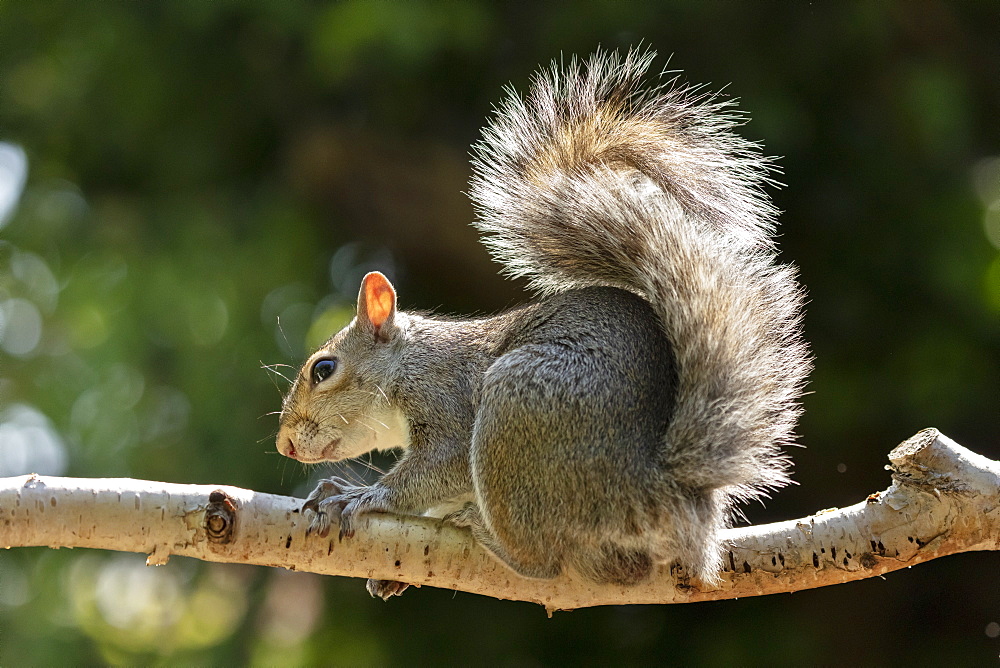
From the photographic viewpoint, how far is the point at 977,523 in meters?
1.74

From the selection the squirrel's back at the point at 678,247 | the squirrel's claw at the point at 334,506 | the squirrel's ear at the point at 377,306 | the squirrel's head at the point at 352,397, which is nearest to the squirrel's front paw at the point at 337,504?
the squirrel's claw at the point at 334,506

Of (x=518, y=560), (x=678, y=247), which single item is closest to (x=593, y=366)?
(x=678, y=247)

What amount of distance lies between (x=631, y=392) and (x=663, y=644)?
6.17 feet

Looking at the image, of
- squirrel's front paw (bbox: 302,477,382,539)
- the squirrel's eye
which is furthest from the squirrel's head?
squirrel's front paw (bbox: 302,477,382,539)

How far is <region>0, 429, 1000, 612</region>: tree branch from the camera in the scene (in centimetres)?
164

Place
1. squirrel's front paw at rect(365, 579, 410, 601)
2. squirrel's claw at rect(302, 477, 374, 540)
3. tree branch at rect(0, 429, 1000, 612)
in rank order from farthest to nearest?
squirrel's front paw at rect(365, 579, 410, 601) → squirrel's claw at rect(302, 477, 374, 540) → tree branch at rect(0, 429, 1000, 612)

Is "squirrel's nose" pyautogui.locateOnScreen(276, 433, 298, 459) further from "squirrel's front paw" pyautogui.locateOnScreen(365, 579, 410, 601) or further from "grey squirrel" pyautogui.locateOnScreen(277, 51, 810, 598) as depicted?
"squirrel's front paw" pyautogui.locateOnScreen(365, 579, 410, 601)

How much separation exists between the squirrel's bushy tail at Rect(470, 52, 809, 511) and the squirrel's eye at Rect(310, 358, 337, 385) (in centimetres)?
49

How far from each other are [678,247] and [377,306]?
0.76 metres

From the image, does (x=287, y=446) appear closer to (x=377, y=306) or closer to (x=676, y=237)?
(x=377, y=306)

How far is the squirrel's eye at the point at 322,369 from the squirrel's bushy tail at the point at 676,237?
49 cm

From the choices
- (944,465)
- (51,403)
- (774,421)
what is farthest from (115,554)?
(944,465)

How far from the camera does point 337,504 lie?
5.97 feet

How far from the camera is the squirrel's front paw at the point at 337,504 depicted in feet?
5.87
